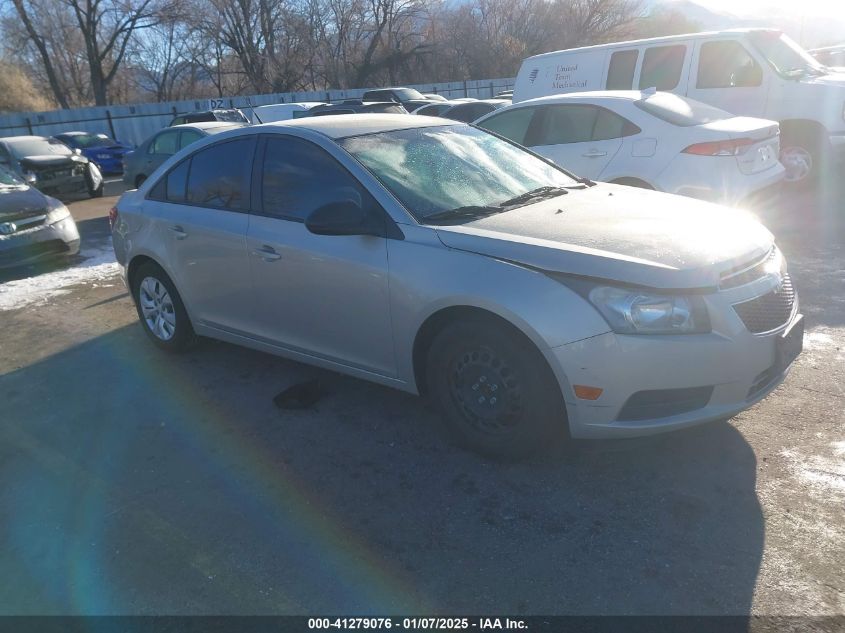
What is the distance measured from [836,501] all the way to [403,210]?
245 cm

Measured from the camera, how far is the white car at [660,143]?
6.80 metres

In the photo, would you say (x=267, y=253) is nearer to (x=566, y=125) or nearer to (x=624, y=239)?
(x=624, y=239)

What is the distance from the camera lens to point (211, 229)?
4699 millimetres

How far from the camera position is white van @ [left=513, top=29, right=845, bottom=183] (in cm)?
870

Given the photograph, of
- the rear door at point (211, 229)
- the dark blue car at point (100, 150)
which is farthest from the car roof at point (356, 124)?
the dark blue car at point (100, 150)

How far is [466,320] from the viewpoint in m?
3.42

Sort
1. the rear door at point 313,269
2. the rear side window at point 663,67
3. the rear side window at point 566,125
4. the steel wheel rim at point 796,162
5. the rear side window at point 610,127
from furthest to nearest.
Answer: the rear side window at point 663,67, the steel wheel rim at point 796,162, the rear side window at point 566,125, the rear side window at point 610,127, the rear door at point 313,269

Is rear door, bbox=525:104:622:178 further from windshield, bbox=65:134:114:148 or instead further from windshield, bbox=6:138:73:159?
windshield, bbox=65:134:114:148

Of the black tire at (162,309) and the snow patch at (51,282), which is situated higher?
the black tire at (162,309)

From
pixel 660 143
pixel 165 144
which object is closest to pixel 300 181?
pixel 660 143

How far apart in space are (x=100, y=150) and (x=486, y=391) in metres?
21.7

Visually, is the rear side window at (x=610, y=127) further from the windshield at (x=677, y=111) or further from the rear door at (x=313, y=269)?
the rear door at (x=313, y=269)

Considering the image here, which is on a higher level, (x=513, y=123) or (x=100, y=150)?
(x=513, y=123)

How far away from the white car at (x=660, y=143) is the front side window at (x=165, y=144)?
305 inches
